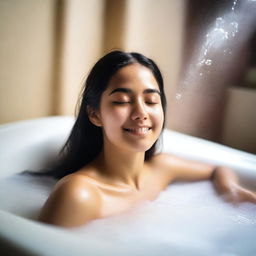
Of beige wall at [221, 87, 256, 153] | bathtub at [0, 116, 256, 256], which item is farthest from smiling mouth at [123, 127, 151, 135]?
beige wall at [221, 87, 256, 153]

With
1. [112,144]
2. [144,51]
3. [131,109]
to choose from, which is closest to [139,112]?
[131,109]

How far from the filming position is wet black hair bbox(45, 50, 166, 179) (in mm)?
876

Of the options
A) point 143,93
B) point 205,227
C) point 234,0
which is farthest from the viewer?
point 234,0

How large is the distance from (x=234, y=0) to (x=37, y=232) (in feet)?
3.13

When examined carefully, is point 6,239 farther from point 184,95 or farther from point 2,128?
point 184,95

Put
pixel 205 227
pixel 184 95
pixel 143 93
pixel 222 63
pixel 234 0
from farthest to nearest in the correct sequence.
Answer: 1. pixel 184 95
2. pixel 222 63
3. pixel 234 0
4. pixel 205 227
5. pixel 143 93

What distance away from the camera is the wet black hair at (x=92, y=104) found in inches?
34.5

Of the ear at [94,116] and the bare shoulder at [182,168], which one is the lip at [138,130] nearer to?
the ear at [94,116]

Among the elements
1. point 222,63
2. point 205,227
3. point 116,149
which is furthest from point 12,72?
point 205,227

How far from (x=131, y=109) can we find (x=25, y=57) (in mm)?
706

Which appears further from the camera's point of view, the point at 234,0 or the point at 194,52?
the point at 194,52

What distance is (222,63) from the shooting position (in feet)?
4.17

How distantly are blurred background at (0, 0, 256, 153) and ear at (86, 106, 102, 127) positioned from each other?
554 mm

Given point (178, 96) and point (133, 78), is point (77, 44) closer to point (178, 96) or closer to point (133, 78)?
point (178, 96)
